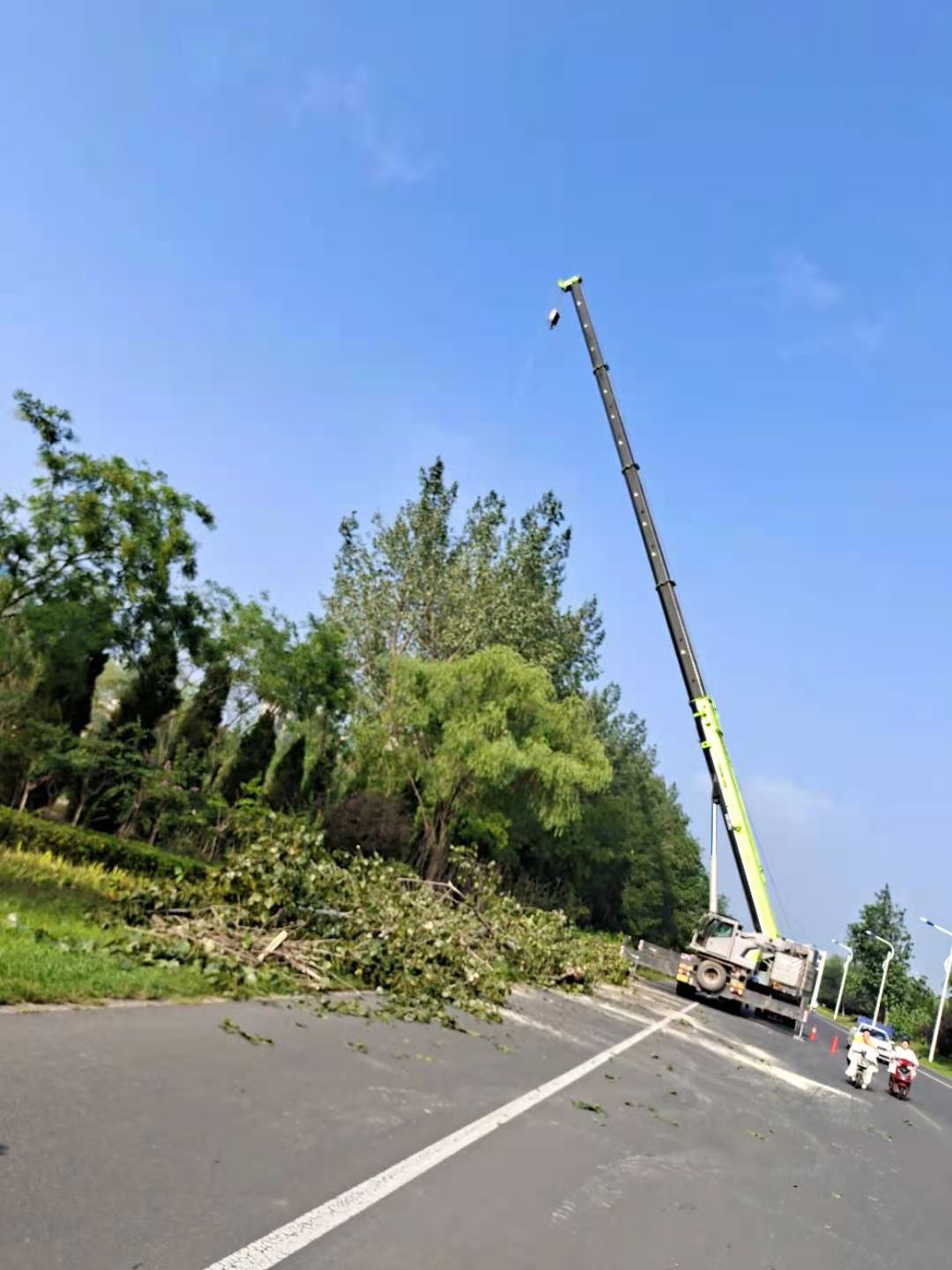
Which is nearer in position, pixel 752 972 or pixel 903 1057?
pixel 903 1057

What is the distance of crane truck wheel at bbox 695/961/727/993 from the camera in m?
26.9

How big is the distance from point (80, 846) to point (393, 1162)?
47.7 ft

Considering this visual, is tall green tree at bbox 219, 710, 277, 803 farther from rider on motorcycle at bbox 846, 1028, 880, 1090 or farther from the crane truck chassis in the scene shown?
rider on motorcycle at bbox 846, 1028, 880, 1090

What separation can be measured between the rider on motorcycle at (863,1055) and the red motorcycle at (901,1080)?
2.52ft

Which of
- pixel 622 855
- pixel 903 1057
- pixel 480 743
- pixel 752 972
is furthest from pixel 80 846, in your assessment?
pixel 622 855

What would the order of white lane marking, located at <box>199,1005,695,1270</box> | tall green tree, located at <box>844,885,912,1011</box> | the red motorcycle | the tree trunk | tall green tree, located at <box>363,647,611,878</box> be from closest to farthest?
white lane marking, located at <box>199,1005,695,1270</box> < the red motorcycle < tall green tree, located at <box>363,647,611,878</box> < the tree trunk < tall green tree, located at <box>844,885,912,1011</box>

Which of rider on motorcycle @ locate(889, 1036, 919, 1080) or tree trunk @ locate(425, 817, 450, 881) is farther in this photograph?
tree trunk @ locate(425, 817, 450, 881)

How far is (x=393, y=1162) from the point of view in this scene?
5531 millimetres

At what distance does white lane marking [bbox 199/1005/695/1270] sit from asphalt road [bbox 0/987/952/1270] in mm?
13

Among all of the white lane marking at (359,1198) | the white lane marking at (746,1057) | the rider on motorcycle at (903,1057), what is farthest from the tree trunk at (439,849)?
the white lane marking at (359,1198)

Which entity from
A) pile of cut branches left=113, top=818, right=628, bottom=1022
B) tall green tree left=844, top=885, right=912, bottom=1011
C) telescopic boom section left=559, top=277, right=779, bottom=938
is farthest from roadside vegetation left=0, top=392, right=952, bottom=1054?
tall green tree left=844, top=885, right=912, bottom=1011

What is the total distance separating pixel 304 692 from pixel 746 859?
50.2 ft

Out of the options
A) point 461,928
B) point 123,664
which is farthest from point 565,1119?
point 123,664

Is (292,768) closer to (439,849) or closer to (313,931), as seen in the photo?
(439,849)
